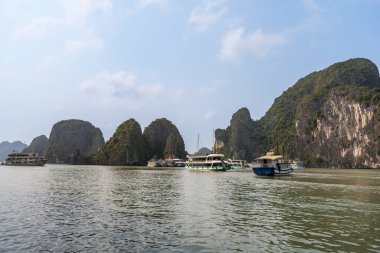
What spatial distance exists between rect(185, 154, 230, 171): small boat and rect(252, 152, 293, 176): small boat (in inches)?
1029

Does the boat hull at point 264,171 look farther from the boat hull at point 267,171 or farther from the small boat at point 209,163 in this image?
the small boat at point 209,163

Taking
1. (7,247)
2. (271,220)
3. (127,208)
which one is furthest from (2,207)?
(271,220)

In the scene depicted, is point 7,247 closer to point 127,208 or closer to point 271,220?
point 127,208

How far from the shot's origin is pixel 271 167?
78688 mm

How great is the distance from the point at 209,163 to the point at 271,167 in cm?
3712

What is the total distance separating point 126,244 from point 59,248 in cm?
296

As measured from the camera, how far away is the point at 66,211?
25.9 m

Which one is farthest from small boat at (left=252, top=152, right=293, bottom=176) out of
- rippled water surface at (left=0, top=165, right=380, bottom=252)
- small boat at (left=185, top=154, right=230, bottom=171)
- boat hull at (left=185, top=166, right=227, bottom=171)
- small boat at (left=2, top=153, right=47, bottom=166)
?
small boat at (left=2, top=153, right=47, bottom=166)

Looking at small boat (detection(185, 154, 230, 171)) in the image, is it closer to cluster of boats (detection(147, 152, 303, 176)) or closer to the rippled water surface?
cluster of boats (detection(147, 152, 303, 176))

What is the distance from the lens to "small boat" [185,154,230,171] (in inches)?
4358

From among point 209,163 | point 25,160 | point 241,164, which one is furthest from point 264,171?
point 25,160

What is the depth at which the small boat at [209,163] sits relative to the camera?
110688 millimetres

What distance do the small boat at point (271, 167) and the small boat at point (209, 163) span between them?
26.1 m

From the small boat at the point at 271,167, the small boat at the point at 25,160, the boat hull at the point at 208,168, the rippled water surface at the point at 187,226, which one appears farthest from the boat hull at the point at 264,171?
the small boat at the point at 25,160
